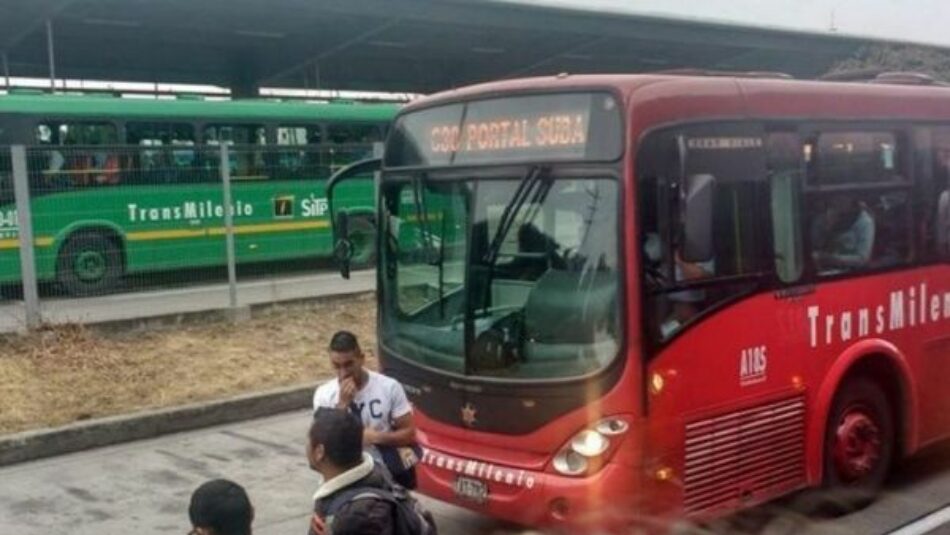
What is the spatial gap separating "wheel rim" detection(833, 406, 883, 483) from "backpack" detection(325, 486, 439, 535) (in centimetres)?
394

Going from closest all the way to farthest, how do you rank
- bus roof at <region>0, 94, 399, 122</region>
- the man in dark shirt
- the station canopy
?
the man in dark shirt, bus roof at <region>0, 94, 399, 122</region>, the station canopy

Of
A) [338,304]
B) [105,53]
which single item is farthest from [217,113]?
[105,53]

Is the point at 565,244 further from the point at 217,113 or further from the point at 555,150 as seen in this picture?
the point at 217,113

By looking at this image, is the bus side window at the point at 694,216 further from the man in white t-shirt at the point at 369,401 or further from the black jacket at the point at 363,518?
the black jacket at the point at 363,518

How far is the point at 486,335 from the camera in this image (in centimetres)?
577

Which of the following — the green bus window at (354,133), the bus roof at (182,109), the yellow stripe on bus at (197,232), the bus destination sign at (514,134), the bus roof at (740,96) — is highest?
the bus roof at (182,109)

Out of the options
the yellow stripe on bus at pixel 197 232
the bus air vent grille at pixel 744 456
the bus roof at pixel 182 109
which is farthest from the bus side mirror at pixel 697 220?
the bus roof at pixel 182 109

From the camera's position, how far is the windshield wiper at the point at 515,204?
18.6ft

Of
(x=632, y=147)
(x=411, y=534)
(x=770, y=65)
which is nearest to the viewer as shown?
(x=411, y=534)

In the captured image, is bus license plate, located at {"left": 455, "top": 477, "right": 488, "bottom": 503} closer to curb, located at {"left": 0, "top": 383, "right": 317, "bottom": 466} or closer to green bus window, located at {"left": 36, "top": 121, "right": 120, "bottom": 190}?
curb, located at {"left": 0, "top": 383, "right": 317, "bottom": 466}

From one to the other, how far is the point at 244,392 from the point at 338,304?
324 cm

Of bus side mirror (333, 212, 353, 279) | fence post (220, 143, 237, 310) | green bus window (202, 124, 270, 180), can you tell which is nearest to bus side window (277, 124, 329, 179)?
green bus window (202, 124, 270, 180)

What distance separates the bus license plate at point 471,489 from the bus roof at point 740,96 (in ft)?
6.82

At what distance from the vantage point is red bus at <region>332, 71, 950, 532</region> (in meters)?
5.43
